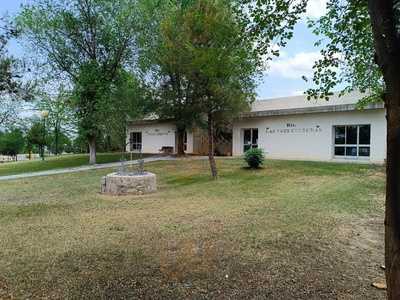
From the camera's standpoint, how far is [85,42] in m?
21.1

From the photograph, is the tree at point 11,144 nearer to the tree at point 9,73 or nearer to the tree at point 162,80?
the tree at point 162,80

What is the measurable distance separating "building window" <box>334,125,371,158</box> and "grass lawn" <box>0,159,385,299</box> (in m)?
8.16

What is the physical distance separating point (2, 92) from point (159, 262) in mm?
3278

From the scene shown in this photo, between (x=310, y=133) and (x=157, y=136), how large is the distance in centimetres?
1409

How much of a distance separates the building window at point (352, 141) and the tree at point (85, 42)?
13.4 m

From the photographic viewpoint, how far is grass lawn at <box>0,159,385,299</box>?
3898 mm

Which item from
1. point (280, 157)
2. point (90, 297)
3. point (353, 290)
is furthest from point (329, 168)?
point (90, 297)

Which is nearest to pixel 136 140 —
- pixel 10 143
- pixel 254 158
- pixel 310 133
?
pixel 310 133

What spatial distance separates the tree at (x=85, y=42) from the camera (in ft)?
65.9

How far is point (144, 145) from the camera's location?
31.1m

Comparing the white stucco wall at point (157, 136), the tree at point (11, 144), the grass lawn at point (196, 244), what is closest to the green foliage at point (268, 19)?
the grass lawn at point (196, 244)

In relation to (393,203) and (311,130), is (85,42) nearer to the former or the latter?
(311,130)

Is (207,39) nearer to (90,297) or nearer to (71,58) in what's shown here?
(90,297)

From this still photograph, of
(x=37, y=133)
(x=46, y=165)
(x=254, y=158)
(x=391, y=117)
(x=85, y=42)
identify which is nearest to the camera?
(x=391, y=117)
